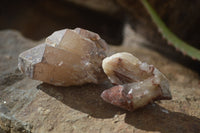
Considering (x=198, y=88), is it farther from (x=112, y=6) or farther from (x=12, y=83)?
(x=112, y=6)

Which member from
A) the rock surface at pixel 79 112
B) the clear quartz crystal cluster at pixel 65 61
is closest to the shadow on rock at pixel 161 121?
the rock surface at pixel 79 112

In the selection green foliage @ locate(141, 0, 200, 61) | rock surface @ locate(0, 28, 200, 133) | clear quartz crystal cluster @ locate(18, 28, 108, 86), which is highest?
green foliage @ locate(141, 0, 200, 61)

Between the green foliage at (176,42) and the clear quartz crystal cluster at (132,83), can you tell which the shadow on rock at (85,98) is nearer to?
the clear quartz crystal cluster at (132,83)

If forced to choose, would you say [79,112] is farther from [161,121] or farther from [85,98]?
[161,121]

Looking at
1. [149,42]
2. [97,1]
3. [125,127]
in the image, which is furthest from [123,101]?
[97,1]

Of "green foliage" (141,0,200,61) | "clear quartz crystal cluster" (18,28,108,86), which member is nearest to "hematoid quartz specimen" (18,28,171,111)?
"clear quartz crystal cluster" (18,28,108,86)

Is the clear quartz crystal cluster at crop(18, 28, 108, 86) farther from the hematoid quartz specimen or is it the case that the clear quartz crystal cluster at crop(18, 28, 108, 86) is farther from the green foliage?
the green foliage
